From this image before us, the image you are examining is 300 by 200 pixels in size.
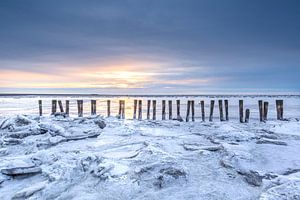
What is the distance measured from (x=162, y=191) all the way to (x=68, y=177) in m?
2.48

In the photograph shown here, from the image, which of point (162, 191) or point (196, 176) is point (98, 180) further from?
point (196, 176)

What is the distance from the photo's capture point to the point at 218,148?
359 inches

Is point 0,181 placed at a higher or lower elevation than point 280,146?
lower

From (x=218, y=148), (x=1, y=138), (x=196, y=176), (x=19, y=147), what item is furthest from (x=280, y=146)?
(x=1, y=138)

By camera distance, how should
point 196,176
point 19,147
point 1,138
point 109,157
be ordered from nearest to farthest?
point 196,176 < point 109,157 < point 19,147 < point 1,138

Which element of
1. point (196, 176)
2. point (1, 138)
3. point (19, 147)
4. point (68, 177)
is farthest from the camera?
point (1, 138)

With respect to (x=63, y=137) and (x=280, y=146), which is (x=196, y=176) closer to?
(x=280, y=146)

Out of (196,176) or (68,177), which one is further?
(68,177)

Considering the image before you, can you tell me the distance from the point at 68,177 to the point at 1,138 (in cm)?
597

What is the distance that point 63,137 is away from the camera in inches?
474

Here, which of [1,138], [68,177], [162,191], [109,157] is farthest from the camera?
[1,138]

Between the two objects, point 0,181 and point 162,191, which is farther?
point 0,181

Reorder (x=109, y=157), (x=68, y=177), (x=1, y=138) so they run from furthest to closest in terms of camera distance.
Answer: (x=1, y=138) < (x=109, y=157) < (x=68, y=177)

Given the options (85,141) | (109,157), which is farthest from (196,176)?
(85,141)
